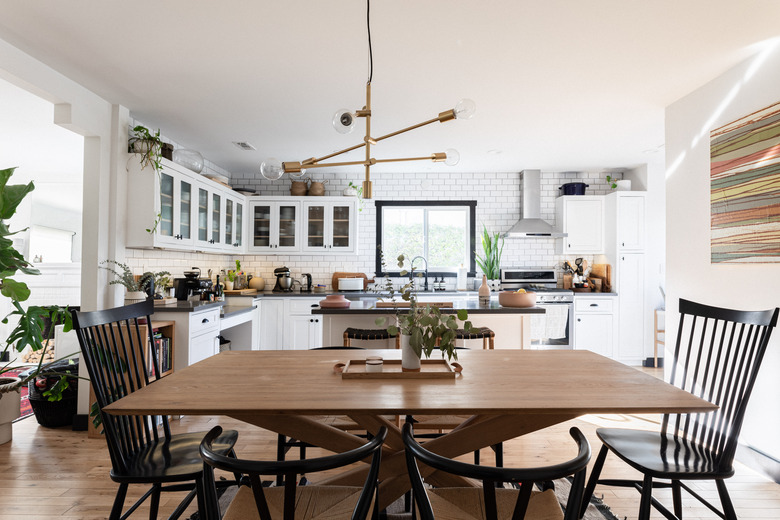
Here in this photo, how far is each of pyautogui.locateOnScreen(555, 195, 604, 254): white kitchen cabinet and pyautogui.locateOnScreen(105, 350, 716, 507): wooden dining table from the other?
13.6 ft

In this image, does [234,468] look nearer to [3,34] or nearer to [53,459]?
[53,459]

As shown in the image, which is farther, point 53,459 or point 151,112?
point 151,112

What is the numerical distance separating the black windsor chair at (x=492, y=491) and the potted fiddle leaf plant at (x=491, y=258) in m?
4.59

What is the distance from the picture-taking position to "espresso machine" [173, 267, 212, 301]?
4.36 metres

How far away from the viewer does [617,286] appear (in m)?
5.63

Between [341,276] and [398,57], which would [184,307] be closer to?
[398,57]

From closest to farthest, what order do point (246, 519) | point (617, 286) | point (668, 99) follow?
point (246, 519), point (668, 99), point (617, 286)

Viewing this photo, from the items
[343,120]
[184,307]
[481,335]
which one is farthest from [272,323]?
[343,120]

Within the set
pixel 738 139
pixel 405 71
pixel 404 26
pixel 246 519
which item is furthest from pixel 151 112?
pixel 738 139

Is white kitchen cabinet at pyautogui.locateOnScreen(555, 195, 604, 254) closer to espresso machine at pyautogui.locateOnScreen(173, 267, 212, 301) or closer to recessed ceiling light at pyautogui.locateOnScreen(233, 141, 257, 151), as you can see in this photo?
recessed ceiling light at pyautogui.locateOnScreen(233, 141, 257, 151)

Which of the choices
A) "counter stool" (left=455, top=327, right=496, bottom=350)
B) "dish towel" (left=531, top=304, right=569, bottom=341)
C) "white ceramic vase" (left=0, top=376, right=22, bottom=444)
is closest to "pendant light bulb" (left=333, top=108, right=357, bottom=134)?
"counter stool" (left=455, top=327, right=496, bottom=350)

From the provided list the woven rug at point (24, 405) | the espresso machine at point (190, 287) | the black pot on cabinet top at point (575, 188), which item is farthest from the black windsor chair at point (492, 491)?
the black pot on cabinet top at point (575, 188)

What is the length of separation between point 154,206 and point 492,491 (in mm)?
3597

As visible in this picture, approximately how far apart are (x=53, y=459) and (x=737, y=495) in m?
4.10
